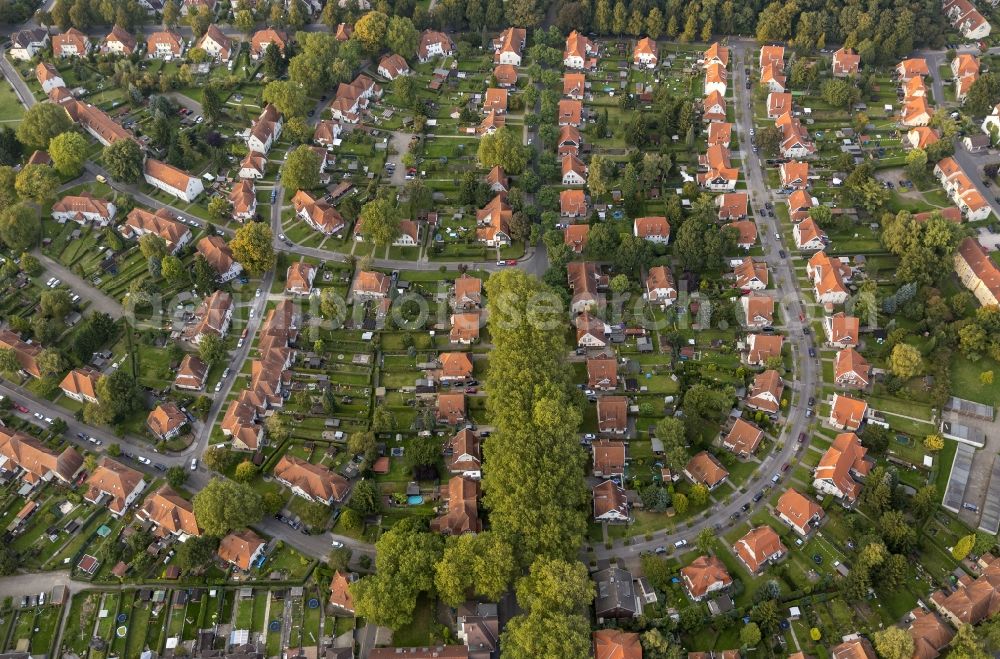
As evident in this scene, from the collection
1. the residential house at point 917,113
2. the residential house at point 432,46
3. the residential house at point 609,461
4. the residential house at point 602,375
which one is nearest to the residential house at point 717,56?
the residential house at point 917,113

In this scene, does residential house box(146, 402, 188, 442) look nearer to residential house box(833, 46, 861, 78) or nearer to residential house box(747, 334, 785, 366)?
residential house box(747, 334, 785, 366)

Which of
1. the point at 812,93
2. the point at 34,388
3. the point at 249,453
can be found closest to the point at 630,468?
the point at 249,453

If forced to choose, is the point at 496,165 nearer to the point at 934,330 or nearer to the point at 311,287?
the point at 311,287

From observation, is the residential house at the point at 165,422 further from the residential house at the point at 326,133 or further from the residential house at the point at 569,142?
the residential house at the point at 569,142

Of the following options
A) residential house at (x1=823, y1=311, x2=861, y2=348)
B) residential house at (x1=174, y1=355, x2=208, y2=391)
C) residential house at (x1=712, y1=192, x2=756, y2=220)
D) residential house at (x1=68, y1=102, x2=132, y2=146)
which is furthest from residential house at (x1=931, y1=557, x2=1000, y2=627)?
residential house at (x1=68, y1=102, x2=132, y2=146)

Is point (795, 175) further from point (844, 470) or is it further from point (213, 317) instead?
point (213, 317)
